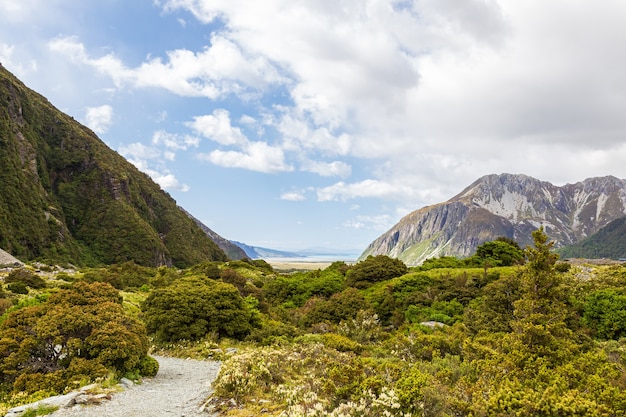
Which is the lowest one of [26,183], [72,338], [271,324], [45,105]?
[271,324]

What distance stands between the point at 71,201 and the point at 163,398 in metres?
120

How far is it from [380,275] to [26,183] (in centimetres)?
9912

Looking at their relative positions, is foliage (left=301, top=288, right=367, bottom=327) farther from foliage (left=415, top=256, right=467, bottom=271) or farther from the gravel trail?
foliage (left=415, top=256, right=467, bottom=271)

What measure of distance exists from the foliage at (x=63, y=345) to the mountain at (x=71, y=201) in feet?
272

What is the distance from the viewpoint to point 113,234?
107 meters

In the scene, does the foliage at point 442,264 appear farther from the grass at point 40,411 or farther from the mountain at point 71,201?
the mountain at point 71,201

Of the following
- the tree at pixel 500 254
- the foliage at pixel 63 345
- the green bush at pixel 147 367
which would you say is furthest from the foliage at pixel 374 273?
the foliage at pixel 63 345

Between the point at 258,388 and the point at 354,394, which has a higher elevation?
the point at 354,394

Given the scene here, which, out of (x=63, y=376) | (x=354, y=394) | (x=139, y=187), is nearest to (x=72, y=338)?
(x=63, y=376)

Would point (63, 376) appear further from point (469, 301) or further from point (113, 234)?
point (113, 234)

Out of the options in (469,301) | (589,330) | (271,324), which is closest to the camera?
(589,330)

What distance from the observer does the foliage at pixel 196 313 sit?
22.9 meters

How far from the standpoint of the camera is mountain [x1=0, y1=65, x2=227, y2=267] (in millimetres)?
91875

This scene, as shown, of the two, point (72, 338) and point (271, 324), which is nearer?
point (72, 338)
